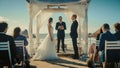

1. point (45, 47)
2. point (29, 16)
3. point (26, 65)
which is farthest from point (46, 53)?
point (26, 65)

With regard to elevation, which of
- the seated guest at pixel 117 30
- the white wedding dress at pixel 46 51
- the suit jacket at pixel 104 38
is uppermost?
the seated guest at pixel 117 30

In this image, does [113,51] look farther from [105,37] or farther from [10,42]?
[10,42]

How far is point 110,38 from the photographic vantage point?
7.64 meters

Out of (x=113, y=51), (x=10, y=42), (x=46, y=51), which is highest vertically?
(x=10, y=42)

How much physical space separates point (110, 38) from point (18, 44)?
8.24 ft

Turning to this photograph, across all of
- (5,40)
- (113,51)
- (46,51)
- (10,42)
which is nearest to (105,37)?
(113,51)

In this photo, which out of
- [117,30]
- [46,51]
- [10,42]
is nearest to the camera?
[10,42]

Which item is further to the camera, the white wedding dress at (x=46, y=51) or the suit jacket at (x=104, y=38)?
the white wedding dress at (x=46, y=51)

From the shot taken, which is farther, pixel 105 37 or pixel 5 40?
pixel 105 37

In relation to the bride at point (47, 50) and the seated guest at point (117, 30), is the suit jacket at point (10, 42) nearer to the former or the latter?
the seated guest at point (117, 30)

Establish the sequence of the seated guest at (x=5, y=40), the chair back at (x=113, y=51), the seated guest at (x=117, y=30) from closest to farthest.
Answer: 1. the seated guest at (x=5, y=40)
2. the chair back at (x=113, y=51)
3. the seated guest at (x=117, y=30)

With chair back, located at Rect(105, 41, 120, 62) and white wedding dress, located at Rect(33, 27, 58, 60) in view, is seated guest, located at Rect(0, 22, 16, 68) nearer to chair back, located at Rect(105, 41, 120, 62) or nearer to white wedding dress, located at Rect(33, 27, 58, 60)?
chair back, located at Rect(105, 41, 120, 62)

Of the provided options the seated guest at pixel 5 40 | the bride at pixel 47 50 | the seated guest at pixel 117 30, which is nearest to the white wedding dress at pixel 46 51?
the bride at pixel 47 50

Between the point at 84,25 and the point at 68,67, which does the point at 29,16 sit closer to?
the point at 84,25
